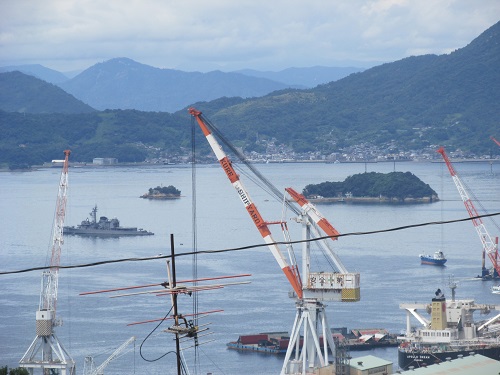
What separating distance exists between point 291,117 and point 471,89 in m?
22.0

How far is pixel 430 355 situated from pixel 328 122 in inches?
4792

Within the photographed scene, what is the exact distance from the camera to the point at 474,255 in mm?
49594

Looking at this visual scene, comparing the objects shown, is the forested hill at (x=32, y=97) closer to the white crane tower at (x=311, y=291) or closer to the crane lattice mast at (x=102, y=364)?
the crane lattice mast at (x=102, y=364)

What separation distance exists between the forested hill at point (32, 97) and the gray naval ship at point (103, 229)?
383ft

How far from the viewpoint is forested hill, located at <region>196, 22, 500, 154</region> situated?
138 m

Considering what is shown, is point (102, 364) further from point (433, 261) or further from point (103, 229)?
point (103, 229)

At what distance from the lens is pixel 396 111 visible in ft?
505

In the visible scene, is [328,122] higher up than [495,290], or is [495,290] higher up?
[328,122]

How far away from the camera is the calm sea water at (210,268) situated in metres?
29.8

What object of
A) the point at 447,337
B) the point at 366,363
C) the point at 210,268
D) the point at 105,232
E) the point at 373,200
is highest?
the point at 373,200

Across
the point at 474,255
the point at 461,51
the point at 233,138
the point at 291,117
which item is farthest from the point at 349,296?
the point at 461,51

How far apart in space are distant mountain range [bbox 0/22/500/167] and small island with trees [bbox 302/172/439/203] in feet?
153

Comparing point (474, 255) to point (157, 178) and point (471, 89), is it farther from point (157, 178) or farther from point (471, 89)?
point (471, 89)

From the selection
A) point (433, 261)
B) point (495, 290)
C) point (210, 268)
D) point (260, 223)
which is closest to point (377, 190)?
point (433, 261)
